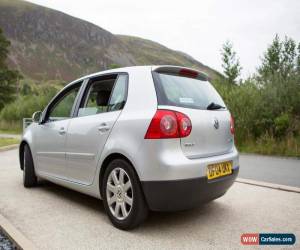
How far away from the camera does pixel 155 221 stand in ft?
13.5

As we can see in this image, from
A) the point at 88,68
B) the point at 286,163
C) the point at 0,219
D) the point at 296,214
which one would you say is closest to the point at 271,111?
the point at 286,163

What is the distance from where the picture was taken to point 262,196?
521 cm

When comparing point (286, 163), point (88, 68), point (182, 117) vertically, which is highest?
point (88, 68)

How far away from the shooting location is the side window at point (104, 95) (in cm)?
420

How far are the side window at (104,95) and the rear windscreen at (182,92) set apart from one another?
509 mm

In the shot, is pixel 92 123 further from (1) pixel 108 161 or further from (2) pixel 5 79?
(2) pixel 5 79

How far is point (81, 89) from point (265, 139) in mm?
7280

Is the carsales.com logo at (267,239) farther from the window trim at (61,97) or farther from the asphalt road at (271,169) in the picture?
the window trim at (61,97)

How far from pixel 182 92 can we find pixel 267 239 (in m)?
1.83

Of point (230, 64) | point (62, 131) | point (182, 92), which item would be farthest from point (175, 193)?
point (230, 64)

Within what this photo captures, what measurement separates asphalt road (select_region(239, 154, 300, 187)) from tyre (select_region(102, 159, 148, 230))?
341cm

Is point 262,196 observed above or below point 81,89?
below

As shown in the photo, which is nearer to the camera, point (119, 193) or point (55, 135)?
point (119, 193)

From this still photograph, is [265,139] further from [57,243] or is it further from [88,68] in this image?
[88,68]
